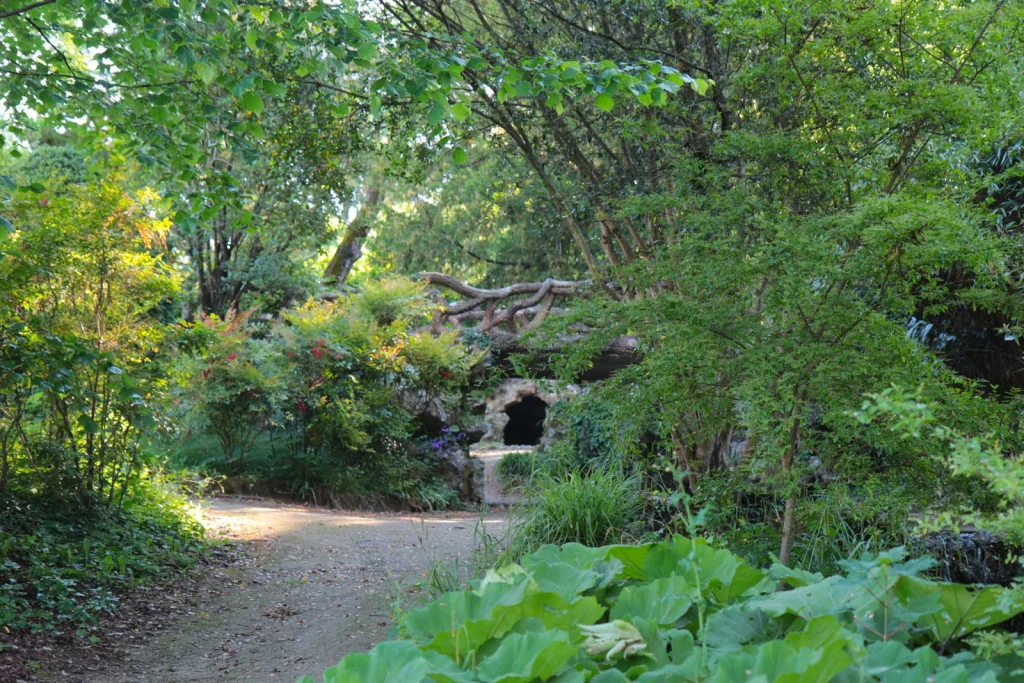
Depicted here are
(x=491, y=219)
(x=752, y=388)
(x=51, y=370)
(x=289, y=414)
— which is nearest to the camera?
(x=752, y=388)

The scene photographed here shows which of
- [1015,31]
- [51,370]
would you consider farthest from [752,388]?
[51,370]

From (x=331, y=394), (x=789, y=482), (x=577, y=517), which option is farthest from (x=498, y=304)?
(x=789, y=482)

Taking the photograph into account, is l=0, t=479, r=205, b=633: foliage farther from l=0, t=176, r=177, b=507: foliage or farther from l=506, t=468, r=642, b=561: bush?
l=506, t=468, r=642, b=561: bush

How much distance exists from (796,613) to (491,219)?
14.5 m

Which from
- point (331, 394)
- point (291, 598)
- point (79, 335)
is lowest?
point (291, 598)

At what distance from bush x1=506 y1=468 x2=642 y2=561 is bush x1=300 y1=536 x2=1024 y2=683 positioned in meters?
3.40

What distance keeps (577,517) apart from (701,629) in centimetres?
395

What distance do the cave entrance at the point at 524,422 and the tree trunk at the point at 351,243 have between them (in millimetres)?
5673

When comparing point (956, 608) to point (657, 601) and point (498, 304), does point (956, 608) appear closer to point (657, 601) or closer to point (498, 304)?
point (657, 601)

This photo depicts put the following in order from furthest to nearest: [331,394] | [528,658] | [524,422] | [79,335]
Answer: [524,422] < [331,394] < [79,335] < [528,658]

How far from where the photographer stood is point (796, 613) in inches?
56.7

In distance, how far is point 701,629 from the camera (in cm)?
139

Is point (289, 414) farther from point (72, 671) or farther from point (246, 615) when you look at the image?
point (72, 671)

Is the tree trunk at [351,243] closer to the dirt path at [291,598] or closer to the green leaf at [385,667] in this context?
the dirt path at [291,598]
